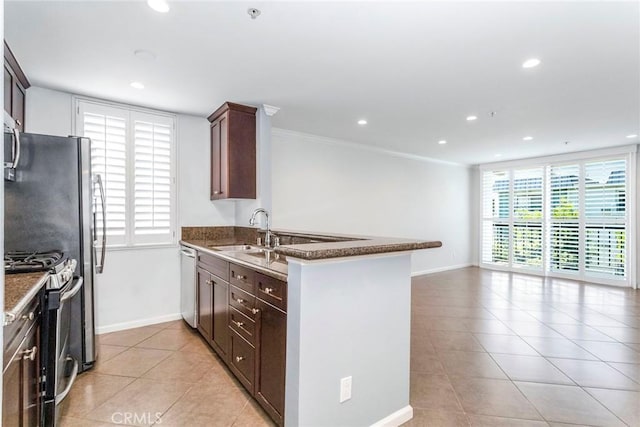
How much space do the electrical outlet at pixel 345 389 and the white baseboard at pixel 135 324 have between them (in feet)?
8.98

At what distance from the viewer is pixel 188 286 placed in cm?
355

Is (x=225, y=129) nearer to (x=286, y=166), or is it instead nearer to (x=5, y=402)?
(x=286, y=166)

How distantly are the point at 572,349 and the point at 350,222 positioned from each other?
3267mm

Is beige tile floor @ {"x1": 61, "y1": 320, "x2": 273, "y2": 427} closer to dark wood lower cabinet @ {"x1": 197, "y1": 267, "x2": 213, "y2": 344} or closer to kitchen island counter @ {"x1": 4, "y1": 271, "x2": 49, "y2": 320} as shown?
dark wood lower cabinet @ {"x1": 197, "y1": 267, "x2": 213, "y2": 344}

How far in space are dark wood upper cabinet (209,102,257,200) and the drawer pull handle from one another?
223cm

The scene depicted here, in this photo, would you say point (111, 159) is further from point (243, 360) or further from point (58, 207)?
point (243, 360)

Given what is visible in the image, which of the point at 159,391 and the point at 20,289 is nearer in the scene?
the point at 20,289

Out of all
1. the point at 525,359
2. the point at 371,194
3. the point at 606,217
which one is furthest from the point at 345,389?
the point at 606,217

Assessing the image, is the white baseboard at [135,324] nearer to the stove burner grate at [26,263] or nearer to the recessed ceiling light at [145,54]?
the stove burner grate at [26,263]

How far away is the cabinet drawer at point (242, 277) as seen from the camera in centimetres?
213

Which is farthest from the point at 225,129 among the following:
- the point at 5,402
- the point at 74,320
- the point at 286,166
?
the point at 5,402

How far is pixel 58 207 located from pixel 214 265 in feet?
3.87

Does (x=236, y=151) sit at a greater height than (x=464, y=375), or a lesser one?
Result: greater

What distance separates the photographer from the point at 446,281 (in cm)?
610
